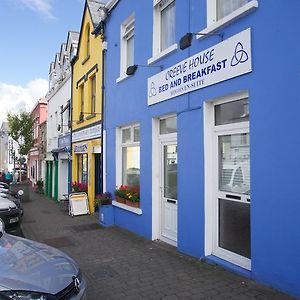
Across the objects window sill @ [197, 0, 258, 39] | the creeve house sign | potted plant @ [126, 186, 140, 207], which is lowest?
potted plant @ [126, 186, 140, 207]

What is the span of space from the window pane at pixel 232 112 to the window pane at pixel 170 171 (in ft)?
5.41

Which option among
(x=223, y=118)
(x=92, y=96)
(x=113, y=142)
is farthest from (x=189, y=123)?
(x=92, y=96)

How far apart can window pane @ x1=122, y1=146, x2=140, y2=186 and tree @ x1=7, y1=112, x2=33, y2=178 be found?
1936 cm

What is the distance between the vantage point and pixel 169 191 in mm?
7930

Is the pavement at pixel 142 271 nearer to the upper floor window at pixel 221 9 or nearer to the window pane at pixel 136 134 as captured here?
the window pane at pixel 136 134

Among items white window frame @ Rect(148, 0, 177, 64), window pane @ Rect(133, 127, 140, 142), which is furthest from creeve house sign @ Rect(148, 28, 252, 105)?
window pane @ Rect(133, 127, 140, 142)

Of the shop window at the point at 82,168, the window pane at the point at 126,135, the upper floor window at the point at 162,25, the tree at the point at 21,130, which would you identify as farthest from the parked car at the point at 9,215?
the tree at the point at 21,130

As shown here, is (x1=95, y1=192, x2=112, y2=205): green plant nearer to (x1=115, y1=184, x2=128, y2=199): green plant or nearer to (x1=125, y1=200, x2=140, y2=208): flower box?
(x1=115, y1=184, x2=128, y2=199): green plant

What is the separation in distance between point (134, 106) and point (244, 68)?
435 cm

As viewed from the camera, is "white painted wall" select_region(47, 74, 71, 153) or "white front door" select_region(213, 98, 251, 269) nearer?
"white front door" select_region(213, 98, 251, 269)

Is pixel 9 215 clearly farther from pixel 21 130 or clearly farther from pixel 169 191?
pixel 21 130

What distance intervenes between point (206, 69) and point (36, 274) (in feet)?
14.3

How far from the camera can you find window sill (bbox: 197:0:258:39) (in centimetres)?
517

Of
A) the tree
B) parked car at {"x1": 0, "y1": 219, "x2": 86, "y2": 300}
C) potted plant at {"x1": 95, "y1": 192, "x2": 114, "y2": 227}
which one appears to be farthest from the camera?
the tree
